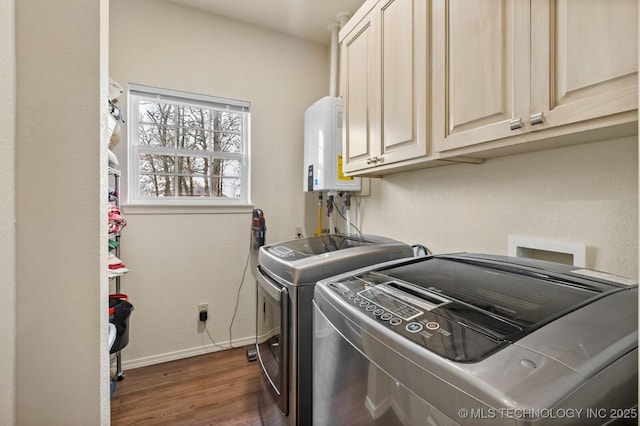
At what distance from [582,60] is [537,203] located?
0.57m

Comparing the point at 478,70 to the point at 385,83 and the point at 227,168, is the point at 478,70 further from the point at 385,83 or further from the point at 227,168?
the point at 227,168

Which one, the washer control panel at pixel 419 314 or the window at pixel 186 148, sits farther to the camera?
the window at pixel 186 148

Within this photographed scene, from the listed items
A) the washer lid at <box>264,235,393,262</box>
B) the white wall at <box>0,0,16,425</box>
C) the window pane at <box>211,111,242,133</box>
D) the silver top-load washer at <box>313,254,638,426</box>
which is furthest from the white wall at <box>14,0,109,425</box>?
the window pane at <box>211,111,242,133</box>

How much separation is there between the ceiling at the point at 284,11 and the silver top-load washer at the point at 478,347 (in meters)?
2.16

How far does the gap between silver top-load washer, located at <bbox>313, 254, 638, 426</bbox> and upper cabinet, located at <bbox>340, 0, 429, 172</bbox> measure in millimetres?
677

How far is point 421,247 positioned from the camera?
1622 mm

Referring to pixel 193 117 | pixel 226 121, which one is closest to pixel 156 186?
pixel 193 117

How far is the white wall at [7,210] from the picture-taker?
2.05ft

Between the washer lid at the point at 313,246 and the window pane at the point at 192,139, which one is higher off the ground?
the window pane at the point at 192,139

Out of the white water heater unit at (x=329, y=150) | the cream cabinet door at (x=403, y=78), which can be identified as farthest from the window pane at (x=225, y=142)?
the cream cabinet door at (x=403, y=78)

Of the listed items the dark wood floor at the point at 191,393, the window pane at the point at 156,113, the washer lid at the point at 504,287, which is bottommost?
the dark wood floor at the point at 191,393

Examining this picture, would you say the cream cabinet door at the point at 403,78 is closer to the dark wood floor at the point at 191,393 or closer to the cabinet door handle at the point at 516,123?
the cabinet door handle at the point at 516,123

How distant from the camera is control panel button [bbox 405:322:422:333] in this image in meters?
0.61

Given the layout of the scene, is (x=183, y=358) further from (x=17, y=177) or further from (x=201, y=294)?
(x=17, y=177)
